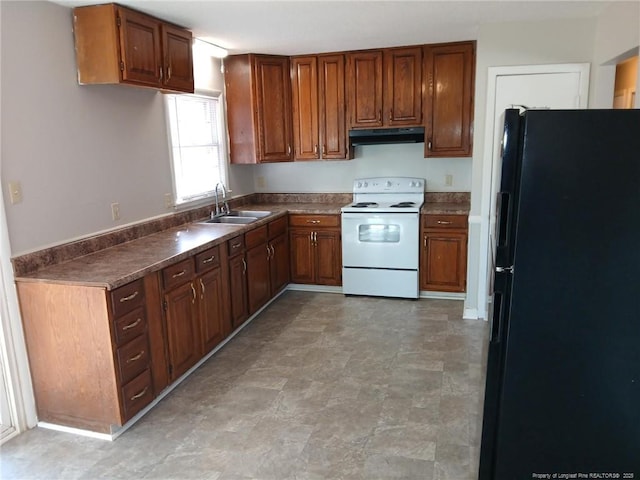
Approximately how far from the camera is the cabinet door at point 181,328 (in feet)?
9.66

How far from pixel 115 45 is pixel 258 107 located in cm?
193

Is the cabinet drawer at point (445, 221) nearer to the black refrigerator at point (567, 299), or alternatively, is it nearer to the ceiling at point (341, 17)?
the ceiling at point (341, 17)

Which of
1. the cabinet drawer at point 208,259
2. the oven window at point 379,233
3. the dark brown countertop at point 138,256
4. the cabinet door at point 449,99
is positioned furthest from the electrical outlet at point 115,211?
the cabinet door at point 449,99

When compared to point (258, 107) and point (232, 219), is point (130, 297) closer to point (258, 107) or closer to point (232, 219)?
point (232, 219)

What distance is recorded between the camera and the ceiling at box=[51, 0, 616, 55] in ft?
9.78

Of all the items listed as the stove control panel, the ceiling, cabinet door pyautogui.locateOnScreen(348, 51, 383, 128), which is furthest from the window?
the stove control panel

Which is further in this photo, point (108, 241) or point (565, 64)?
point (565, 64)

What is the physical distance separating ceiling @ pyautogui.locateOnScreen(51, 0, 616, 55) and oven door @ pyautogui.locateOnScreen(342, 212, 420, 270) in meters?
1.57

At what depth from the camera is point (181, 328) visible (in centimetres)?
306

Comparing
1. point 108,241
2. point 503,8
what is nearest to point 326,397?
point 108,241

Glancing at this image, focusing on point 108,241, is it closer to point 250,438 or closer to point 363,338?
point 250,438

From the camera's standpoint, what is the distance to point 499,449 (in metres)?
1.84

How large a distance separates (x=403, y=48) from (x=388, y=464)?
3.58 m

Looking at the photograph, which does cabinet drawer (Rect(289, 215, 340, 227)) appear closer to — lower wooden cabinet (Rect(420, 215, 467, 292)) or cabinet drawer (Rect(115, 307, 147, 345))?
lower wooden cabinet (Rect(420, 215, 467, 292))
